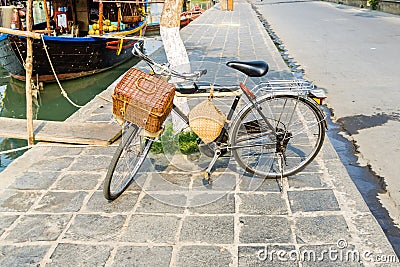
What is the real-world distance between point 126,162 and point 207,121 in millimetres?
791

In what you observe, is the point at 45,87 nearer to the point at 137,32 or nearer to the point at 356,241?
the point at 137,32

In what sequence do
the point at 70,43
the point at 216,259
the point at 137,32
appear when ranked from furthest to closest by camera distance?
the point at 137,32 < the point at 70,43 < the point at 216,259

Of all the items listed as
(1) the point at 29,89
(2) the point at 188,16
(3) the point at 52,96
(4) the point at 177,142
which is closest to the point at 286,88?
(4) the point at 177,142

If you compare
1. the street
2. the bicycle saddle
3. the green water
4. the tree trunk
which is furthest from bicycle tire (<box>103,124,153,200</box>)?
the green water

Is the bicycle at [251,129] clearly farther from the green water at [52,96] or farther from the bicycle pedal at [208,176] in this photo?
the green water at [52,96]

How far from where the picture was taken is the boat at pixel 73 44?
1064 cm

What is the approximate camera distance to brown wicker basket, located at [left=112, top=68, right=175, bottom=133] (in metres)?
3.13

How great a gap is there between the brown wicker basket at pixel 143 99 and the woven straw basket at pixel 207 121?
1.24 feet

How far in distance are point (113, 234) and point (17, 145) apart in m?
4.29

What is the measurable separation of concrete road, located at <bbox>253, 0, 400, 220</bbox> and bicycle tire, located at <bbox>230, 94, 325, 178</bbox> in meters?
0.96

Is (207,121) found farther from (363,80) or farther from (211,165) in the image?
(363,80)

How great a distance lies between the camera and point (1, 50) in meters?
11.1

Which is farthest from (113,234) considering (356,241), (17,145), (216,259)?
(17,145)

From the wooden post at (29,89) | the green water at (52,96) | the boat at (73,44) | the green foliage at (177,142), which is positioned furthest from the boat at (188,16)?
the green foliage at (177,142)
